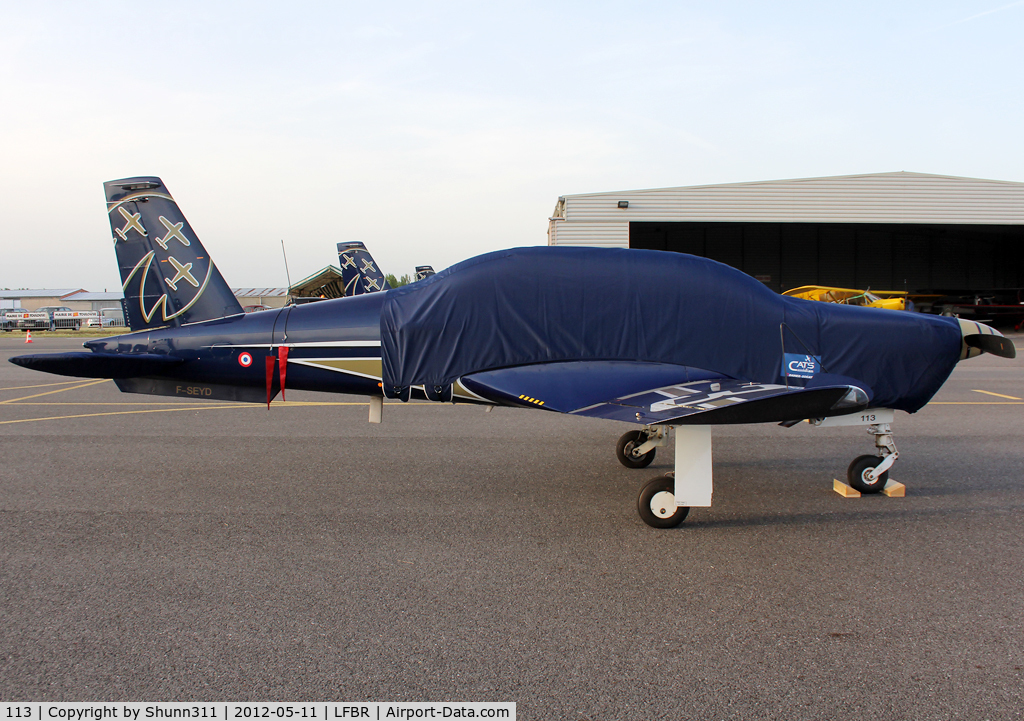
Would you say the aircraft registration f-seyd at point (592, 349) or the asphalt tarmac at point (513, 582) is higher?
the aircraft registration f-seyd at point (592, 349)

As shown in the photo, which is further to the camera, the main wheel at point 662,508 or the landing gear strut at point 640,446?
the landing gear strut at point 640,446

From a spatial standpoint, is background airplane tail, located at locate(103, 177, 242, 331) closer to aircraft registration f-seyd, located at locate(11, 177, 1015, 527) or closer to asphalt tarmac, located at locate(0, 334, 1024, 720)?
aircraft registration f-seyd, located at locate(11, 177, 1015, 527)

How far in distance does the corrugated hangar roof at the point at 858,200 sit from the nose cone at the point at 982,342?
2362cm

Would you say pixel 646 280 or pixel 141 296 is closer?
pixel 646 280

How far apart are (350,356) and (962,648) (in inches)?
175

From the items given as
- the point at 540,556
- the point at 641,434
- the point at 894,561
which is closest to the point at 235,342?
the point at 540,556

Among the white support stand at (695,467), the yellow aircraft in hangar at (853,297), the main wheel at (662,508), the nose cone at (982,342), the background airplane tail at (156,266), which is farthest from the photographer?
the yellow aircraft in hangar at (853,297)

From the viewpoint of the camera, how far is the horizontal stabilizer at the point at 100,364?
538 centimetres

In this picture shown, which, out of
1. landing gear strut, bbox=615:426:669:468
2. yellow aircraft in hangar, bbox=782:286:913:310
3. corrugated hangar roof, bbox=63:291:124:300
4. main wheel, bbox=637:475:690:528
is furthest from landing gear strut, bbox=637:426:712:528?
corrugated hangar roof, bbox=63:291:124:300

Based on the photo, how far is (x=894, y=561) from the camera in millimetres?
4277

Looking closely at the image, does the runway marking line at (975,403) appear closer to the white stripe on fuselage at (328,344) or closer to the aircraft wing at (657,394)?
the aircraft wing at (657,394)

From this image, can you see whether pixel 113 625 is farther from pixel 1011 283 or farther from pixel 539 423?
pixel 1011 283

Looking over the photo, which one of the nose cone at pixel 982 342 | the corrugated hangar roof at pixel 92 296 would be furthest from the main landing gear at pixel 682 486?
the corrugated hangar roof at pixel 92 296

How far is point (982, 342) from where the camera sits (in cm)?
548
